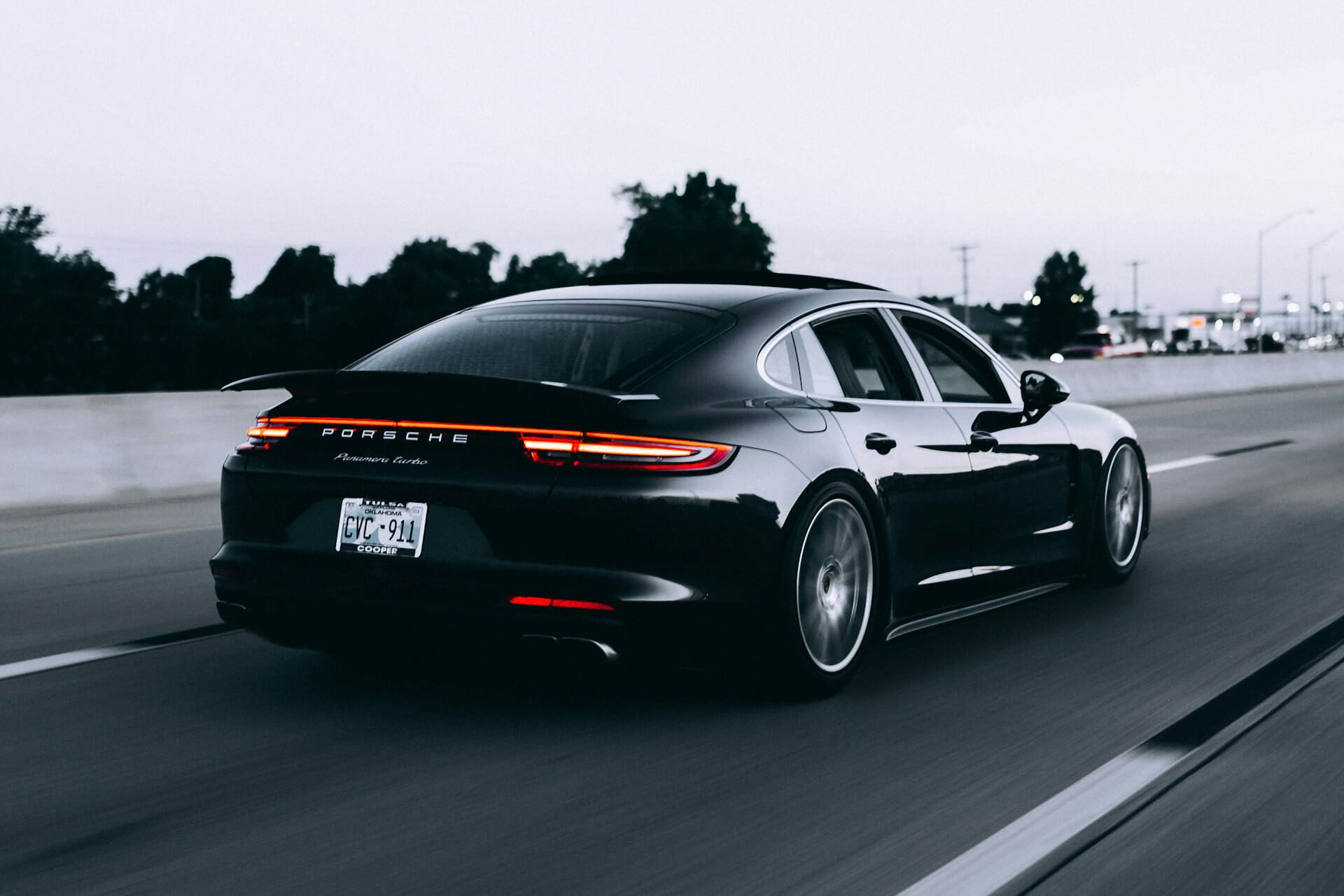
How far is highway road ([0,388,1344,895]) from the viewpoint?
3.99 m

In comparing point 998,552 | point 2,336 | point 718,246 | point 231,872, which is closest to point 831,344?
point 998,552

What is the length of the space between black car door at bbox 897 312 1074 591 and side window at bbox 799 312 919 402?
14cm

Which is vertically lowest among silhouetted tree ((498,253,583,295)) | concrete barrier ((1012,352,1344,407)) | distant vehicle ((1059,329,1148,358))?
distant vehicle ((1059,329,1148,358))

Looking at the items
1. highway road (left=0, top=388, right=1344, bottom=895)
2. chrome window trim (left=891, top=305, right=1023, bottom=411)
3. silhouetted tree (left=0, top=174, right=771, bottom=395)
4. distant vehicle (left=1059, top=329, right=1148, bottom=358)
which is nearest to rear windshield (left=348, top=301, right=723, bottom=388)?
highway road (left=0, top=388, right=1344, bottom=895)

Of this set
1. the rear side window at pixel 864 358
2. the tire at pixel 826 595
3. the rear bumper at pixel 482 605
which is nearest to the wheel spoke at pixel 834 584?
the tire at pixel 826 595

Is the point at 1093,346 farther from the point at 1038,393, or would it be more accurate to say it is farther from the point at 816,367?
the point at 816,367

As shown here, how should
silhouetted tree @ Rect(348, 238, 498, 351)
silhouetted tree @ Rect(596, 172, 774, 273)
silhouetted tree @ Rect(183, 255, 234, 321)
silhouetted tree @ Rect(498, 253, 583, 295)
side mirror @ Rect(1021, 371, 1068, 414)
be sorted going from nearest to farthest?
side mirror @ Rect(1021, 371, 1068, 414) < silhouetted tree @ Rect(348, 238, 498, 351) < silhouetted tree @ Rect(596, 172, 774, 273) < silhouetted tree @ Rect(498, 253, 583, 295) < silhouetted tree @ Rect(183, 255, 234, 321)

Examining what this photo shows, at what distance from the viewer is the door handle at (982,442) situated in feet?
22.0

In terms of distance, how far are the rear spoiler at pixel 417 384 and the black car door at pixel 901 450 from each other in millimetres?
1036

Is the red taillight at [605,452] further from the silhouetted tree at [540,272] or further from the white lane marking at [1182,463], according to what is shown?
the silhouetted tree at [540,272]

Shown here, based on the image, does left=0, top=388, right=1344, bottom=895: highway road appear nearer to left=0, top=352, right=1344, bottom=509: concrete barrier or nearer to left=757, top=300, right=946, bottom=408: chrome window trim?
left=757, top=300, right=946, bottom=408: chrome window trim

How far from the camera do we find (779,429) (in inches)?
219

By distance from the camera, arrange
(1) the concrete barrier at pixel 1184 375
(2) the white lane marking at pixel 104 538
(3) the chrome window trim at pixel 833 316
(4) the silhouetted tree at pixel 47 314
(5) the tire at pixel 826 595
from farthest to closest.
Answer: (4) the silhouetted tree at pixel 47 314 → (1) the concrete barrier at pixel 1184 375 → (2) the white lane marking at pixel 104 538 → (3) the chrome window trim at pixel 833 316 → (5) the tire at pixel 826 595

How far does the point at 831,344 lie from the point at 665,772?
201 cm
